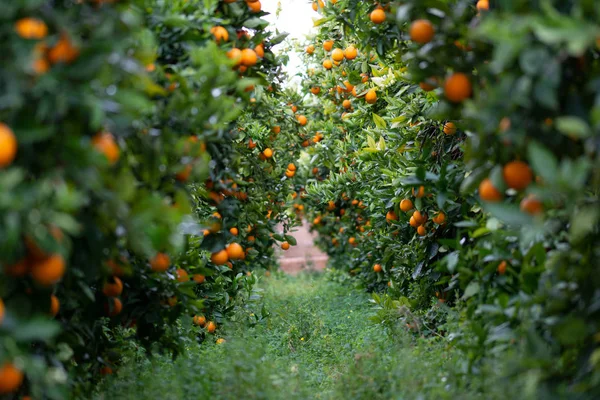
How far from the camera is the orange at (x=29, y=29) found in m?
1.65

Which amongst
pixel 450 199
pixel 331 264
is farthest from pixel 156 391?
pixel 331 264

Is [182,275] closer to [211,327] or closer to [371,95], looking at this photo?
[211,327]

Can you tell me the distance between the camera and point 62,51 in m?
1.72

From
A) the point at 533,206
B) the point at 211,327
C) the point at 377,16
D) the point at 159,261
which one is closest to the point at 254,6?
the point at 377,16

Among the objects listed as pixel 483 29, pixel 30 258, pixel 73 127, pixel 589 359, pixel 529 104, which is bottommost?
pixel 589 359

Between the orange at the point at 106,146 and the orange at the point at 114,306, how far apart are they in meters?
0.97

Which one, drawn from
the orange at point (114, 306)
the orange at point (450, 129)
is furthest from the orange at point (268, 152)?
the orange at point (114, 306)

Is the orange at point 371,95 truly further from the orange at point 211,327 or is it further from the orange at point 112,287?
the orange at point 112,287

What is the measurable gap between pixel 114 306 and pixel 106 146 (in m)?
1.08

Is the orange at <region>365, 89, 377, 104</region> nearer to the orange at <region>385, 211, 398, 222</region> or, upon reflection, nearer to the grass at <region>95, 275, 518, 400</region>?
the orange at <region>385, 211, 398, 222</region>

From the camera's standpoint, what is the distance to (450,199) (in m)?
3.45

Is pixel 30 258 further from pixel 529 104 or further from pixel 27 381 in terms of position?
pixel 529 104

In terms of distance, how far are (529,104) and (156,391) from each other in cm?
208

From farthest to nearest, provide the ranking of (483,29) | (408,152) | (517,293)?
(408,152) → (517,293) → (483,29)
